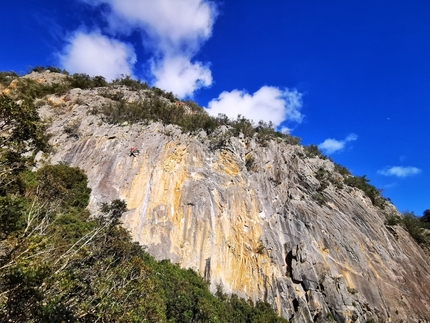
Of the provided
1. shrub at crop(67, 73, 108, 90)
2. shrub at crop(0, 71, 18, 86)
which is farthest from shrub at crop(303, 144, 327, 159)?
shrub at crop(0, 71, 18, 86)

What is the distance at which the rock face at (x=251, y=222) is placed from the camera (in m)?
22.8

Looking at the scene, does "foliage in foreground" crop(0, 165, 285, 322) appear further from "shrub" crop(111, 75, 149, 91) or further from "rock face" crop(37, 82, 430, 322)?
"shrub" crop(111, 75, 149, 91)

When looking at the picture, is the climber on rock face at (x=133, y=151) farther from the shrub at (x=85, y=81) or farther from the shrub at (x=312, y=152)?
the shrub at (x=312, y=152)

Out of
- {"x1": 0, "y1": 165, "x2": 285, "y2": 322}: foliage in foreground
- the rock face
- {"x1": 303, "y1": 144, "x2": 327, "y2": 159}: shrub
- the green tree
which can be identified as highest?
{"x1": 303, "y1": 144, "x2": 327, "y2": 159}: shrub

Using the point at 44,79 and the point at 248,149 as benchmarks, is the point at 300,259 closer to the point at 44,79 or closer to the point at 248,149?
the point at 248,149

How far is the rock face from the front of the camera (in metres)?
22.8

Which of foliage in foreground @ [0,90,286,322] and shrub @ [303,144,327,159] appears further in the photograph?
shrub @ [303,144,327,159]

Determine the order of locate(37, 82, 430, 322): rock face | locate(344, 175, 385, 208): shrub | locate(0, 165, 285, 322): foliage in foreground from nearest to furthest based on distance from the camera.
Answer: locate(0, 165, 285, 322): foliage in foreground < locate(37, 82, 430, 322): rock face < locate(344, 175, 385, 208): shrub

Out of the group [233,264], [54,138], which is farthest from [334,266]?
[54,138]

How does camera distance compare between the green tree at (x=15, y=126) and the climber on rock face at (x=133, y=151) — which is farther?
the climber on rock face at (x=133, y=151)

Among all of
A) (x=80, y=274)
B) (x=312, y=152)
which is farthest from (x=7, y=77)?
(x=312, y=152)

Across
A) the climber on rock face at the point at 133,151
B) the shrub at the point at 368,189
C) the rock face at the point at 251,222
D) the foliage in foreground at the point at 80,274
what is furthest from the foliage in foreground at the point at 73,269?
the shrub at the point at 368,189

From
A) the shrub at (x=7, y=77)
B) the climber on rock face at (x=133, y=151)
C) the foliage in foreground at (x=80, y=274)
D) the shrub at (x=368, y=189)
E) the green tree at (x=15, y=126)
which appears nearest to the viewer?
the foliage in foreground at (x=80, y=274)

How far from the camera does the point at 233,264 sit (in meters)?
23.7
